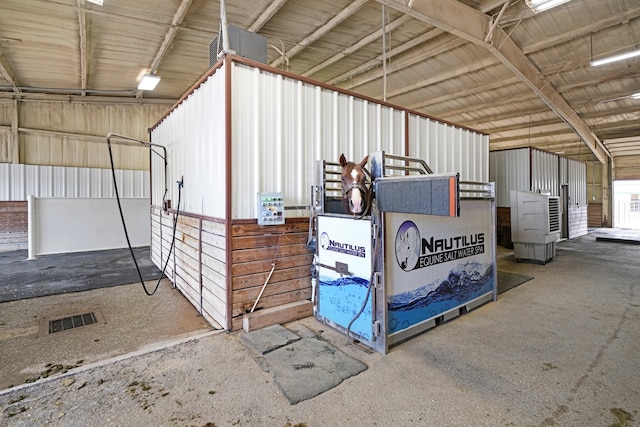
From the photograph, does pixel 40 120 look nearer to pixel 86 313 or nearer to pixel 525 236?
pixel 86 313

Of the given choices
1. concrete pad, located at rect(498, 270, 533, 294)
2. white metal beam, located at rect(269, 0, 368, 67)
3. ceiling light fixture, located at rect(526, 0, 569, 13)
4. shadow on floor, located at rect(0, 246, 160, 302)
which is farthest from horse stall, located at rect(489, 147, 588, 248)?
shadow on floor, located at rect(0, 246, 160, 302)

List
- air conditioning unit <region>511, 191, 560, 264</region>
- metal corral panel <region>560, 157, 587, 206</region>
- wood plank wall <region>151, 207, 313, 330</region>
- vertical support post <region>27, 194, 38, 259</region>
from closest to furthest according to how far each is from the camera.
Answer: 1. wood plank wall <region>151, 207, 313, 330</region>
2. air conditioning unit <region>511, 191, 560, 264</region>
3. vertical support post <region>27, 194, 38, 259</region>
4. metal corral panel <region>560, 157, 587, 206</region>

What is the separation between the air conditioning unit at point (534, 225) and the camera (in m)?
6.75

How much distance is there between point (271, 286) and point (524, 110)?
11.7 meters

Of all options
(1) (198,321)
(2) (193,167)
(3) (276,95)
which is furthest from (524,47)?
(1) (198,321)

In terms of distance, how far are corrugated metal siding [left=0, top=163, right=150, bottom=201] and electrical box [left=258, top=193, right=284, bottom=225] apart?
7982 millimetres

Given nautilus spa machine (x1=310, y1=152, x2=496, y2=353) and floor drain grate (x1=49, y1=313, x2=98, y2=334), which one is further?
floor drain grate (x1=49, y1=313, x2=98, y2=334)

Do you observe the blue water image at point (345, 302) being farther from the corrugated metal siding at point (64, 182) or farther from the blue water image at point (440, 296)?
the corrugated metal siding at point (64, 182)

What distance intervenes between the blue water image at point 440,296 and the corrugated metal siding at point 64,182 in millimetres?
9454

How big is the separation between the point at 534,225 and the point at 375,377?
629cm

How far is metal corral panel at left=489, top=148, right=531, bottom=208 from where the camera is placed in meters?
9.61

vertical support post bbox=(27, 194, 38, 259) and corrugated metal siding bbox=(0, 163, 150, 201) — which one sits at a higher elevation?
corrugated metal siding bbox=(0, 163, 150, 201)

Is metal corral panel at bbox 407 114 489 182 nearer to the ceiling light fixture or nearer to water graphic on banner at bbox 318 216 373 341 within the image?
the ceiling light fixture

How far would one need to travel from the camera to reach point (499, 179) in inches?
402
